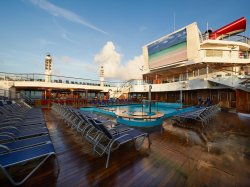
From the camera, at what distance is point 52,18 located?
8.37 meters

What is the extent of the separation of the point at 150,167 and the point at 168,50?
66.1 feet

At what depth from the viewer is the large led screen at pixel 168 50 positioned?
1698 cm

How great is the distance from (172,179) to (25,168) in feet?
8.14

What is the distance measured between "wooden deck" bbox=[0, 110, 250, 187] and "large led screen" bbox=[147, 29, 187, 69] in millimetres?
16921

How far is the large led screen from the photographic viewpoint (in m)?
17.0

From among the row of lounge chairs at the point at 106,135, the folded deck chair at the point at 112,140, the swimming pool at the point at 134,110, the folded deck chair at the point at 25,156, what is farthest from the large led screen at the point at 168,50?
the folded deck chair at the point at 25,156

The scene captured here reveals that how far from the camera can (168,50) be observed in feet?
62.5

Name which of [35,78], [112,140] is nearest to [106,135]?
[112,140]

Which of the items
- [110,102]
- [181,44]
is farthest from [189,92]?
[110,102]

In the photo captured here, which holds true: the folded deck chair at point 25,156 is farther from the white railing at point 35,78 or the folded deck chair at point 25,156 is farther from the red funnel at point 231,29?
the red funnel at point 231,29

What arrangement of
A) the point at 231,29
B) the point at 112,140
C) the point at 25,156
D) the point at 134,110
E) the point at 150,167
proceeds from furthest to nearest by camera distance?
the point at 231,29
the point at 134,110
the point at 112,140
the point at 150,167
the point at 25,156

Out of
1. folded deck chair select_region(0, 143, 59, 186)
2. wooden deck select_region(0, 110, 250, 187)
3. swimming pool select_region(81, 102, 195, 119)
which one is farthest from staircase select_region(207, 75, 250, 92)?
folded deck chair select_region(0, 143, 59, 186)

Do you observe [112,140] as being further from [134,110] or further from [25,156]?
[134,110]

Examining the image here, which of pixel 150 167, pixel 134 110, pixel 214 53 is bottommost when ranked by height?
pixel 134 110
